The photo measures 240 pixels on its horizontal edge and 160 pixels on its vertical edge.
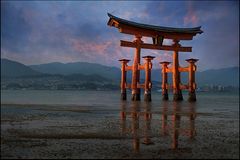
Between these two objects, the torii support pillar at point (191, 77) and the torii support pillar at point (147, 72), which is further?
the torii support pillar at point (191, 77)

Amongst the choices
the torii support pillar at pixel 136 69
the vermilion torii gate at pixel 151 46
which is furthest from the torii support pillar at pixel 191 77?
the torii support pillar at pixel 136 69

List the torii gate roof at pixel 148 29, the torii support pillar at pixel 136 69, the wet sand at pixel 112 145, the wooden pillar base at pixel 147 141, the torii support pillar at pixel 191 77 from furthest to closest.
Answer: the torii support pillar at pixel 191 77 → the torii support pillar at pixel 136 69 → the torii gate roof at pixel 148 29 → the wooden pillar base at pixel 147 141 → the wet sand at pixel 112 145

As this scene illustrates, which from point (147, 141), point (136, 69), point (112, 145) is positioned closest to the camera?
point (112, 145)

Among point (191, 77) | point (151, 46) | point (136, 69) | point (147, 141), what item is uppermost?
point (151, 46)

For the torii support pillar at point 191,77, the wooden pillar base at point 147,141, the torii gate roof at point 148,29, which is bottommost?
the wooden pillar base at point 147,141

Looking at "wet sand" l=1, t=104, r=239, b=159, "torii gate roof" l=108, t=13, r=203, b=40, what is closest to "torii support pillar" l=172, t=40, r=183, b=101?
"torii gate roof" l=108, t=13, r=203, b=40

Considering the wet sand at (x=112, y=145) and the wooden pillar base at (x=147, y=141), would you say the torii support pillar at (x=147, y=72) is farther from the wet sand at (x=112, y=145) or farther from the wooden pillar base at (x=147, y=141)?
the wooden pillar base at (x=147, y=141)

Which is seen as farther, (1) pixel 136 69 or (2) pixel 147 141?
(1) pixel 136 69

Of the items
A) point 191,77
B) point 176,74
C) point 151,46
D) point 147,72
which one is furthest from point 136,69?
point 191,77

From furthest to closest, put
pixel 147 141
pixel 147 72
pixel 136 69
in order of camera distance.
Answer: pixel 136 69 → pixel 147 72 → pixel 147 141

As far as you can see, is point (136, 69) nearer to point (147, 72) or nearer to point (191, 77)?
point (147, 72)

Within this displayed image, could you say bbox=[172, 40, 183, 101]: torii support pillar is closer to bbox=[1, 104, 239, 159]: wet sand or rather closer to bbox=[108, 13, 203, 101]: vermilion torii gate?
bbox=[108, 13, 203, 101]: vermilion torii gate

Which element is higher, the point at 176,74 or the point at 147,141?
the point at 176,74

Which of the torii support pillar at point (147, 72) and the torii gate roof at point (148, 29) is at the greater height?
the torii gate roof at point (148, 29)
